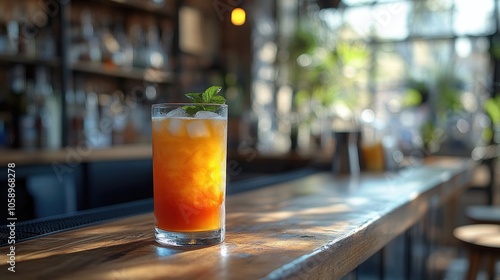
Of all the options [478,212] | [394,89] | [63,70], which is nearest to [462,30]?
[394,89]

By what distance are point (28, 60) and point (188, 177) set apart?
2413mm

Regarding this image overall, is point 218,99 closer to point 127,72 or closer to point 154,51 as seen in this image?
point 127,72

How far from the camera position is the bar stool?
198cm

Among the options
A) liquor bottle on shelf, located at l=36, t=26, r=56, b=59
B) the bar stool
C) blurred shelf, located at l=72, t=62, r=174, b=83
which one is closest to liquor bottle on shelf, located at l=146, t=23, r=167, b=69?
blurred shelf, located at l=72, t=62, r=174, b=83

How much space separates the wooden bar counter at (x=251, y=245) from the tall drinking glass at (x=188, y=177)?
0.11ft

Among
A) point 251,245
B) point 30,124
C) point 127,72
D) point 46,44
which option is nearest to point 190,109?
point 251,245

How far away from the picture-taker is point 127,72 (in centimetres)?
360

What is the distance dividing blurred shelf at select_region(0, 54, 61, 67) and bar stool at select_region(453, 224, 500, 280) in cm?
239

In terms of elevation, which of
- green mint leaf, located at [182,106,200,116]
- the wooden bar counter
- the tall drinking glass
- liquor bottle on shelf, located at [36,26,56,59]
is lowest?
the wooden bar counter

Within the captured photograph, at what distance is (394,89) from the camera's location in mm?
5055

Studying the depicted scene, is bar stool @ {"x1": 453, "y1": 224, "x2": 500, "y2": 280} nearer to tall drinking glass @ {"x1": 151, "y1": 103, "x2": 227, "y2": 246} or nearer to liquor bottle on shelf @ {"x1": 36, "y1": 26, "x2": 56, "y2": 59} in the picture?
tall drinking glass @ {"x1": 151, "y1": 103, "x2": 227, "y2": 246}

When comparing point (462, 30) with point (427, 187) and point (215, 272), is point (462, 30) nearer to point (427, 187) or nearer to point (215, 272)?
point (427, 187)

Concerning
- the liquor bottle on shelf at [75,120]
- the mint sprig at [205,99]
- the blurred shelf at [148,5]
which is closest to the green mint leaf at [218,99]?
the mint sprig at [205,99]

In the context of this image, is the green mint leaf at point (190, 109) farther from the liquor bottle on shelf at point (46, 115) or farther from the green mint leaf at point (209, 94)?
the liquor bottle on shelf at point (46, 115)
